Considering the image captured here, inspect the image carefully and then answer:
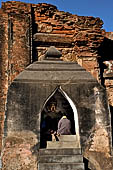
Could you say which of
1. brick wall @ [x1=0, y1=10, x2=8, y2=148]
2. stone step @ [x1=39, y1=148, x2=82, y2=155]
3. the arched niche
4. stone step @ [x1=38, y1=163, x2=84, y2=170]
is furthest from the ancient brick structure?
stone step @ [x1=38, y1=163, x2=84, y2=170]

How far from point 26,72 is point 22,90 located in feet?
1.74

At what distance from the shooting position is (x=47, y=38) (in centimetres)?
823

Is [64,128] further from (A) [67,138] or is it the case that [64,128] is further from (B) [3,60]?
(B) [3,60]

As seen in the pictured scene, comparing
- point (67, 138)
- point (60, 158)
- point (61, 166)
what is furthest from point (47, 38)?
point (61, 166)

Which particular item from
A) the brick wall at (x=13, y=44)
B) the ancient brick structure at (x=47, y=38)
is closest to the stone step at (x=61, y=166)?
the brick wall at (x=13, y=44)

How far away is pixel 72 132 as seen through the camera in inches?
242

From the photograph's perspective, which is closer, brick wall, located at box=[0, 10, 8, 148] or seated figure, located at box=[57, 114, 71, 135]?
seated figure, located at box=[57, 114, 71, 135]

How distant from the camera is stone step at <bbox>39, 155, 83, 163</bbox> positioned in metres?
4.90

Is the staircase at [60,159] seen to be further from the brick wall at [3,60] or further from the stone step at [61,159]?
the brick wall at [3,60]

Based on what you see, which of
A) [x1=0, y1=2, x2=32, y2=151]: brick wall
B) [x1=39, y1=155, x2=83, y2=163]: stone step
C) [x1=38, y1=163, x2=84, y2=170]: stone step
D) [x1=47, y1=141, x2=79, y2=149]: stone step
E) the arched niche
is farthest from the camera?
[x1=0, y1=2, x2=32, y2=151]: brick wall

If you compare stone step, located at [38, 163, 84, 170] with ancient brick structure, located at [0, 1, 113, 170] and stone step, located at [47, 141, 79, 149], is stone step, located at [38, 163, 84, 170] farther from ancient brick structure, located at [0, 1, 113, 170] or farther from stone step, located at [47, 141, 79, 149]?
ancient brick structure, located at [0, 1, 113, 170]

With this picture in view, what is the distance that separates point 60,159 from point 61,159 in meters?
0.02

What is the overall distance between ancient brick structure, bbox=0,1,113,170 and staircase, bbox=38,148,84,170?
3.11m

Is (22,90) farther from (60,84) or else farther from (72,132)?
(72,132)
